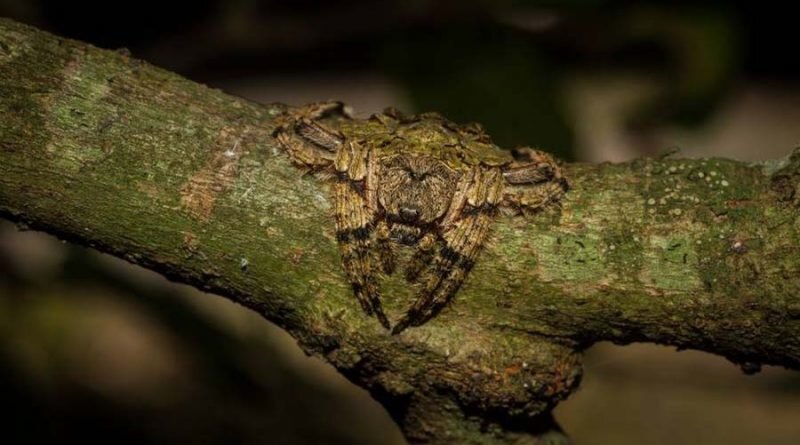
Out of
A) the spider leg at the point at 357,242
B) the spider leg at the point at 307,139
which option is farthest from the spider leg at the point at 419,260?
the spider leg at the point at 307,139

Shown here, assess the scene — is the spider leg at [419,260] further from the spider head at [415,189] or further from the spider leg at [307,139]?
the spider leg at [307,139]

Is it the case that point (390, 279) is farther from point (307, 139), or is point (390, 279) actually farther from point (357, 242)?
point (307, 139)

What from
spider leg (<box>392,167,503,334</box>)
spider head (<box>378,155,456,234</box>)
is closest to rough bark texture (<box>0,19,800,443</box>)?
spider leg (<box>392,167,503,334</box>)

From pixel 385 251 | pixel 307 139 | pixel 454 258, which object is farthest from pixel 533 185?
pixel 307 139

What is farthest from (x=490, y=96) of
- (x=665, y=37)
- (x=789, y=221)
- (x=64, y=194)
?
(x=64, y=194)

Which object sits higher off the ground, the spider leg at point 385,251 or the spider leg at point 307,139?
the spider leg at point 307,139

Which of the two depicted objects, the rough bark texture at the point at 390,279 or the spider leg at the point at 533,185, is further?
the spider leg at the point at 533,185

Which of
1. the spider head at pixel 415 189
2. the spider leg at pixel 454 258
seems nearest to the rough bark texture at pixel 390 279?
the spider leg at pixel 454 258

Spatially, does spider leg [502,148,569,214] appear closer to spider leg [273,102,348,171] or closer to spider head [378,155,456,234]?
spider head [378,155,456,234]
